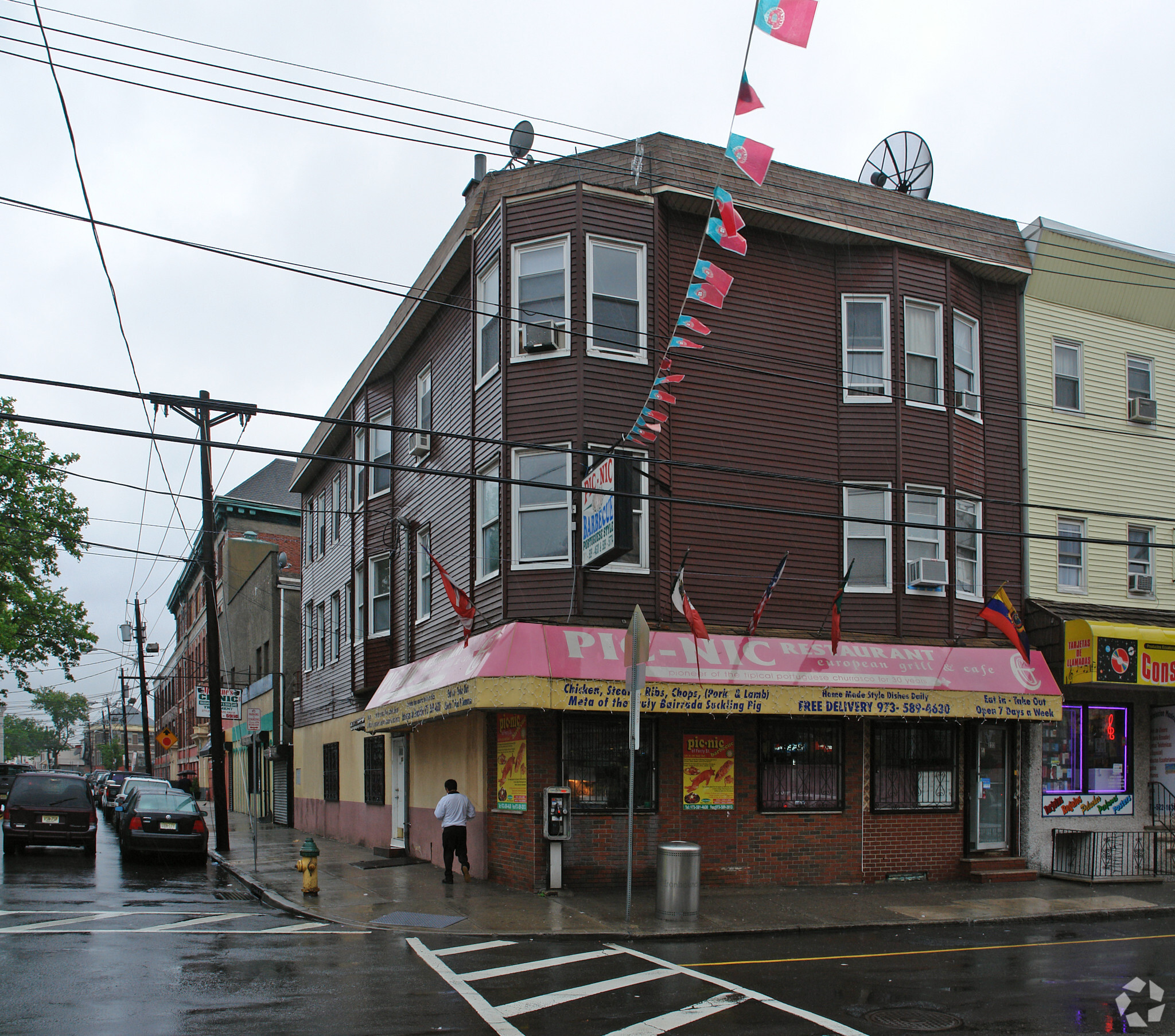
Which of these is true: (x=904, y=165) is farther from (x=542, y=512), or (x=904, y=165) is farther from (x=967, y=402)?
(x=542, y=512)

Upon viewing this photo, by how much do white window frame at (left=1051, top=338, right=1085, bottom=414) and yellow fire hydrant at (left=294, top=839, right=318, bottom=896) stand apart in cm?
1514

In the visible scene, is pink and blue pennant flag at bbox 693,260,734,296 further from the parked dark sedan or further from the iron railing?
the parked dark sedan

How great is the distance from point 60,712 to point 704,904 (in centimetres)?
17285

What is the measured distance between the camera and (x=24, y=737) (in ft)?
569

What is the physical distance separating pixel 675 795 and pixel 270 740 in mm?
24705

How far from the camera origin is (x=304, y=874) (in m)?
15.1

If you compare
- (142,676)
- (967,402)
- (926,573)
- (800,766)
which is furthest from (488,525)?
(142,676)

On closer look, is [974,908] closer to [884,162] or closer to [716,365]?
[716,365]

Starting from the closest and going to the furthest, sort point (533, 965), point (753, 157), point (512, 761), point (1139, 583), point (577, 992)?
point (577, 992) < point (533, 965) < point (753, 157) < point (512, 761) < point (1139, 583)

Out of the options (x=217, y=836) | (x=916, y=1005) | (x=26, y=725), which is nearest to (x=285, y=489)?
(x=217, y=836)

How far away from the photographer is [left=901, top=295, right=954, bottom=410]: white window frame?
733 inches

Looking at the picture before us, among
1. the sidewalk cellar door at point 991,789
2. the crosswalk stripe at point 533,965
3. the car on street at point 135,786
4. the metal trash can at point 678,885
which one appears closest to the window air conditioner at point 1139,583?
the sidewalk cellar door at point 991,789

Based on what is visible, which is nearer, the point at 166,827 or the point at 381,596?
the point at 166,827

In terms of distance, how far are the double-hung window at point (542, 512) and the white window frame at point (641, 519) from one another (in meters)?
0.58
